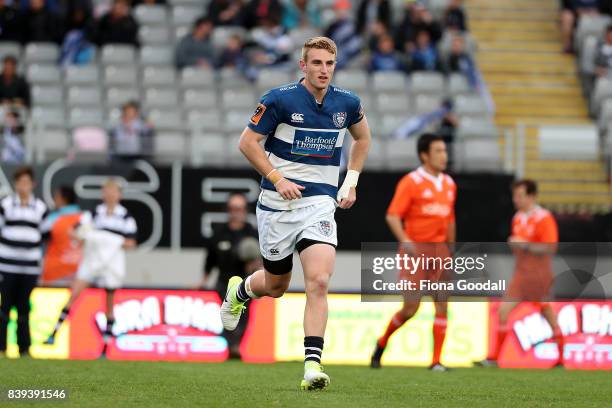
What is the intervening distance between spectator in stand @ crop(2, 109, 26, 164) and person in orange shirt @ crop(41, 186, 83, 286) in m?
1.93

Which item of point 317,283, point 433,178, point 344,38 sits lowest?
point 317,283

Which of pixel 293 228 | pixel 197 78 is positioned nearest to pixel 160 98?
pixel 197 78

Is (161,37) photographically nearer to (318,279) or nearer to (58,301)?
(58,301)

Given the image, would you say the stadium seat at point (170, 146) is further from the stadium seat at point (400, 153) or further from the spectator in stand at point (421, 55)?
the spectator in stand at point (421, 55)

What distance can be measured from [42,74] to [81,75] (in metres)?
0.61

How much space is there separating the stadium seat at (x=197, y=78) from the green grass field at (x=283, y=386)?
820 centimetres

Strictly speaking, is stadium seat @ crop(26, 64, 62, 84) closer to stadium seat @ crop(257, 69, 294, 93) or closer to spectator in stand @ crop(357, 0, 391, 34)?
stadium seat @ crop(257, 69, 294, 93)

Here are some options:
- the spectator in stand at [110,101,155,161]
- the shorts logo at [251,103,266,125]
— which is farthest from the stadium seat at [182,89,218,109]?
the shorts logo at [251,103,266,125]

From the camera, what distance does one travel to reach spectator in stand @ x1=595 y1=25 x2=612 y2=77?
2141 cm

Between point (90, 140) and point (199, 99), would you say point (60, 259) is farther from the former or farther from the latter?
point (199, 99)

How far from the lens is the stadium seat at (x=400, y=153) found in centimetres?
1878

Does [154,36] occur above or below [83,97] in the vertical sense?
above

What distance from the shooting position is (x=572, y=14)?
23.1 m

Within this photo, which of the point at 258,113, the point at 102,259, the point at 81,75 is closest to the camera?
the point at 258,113
